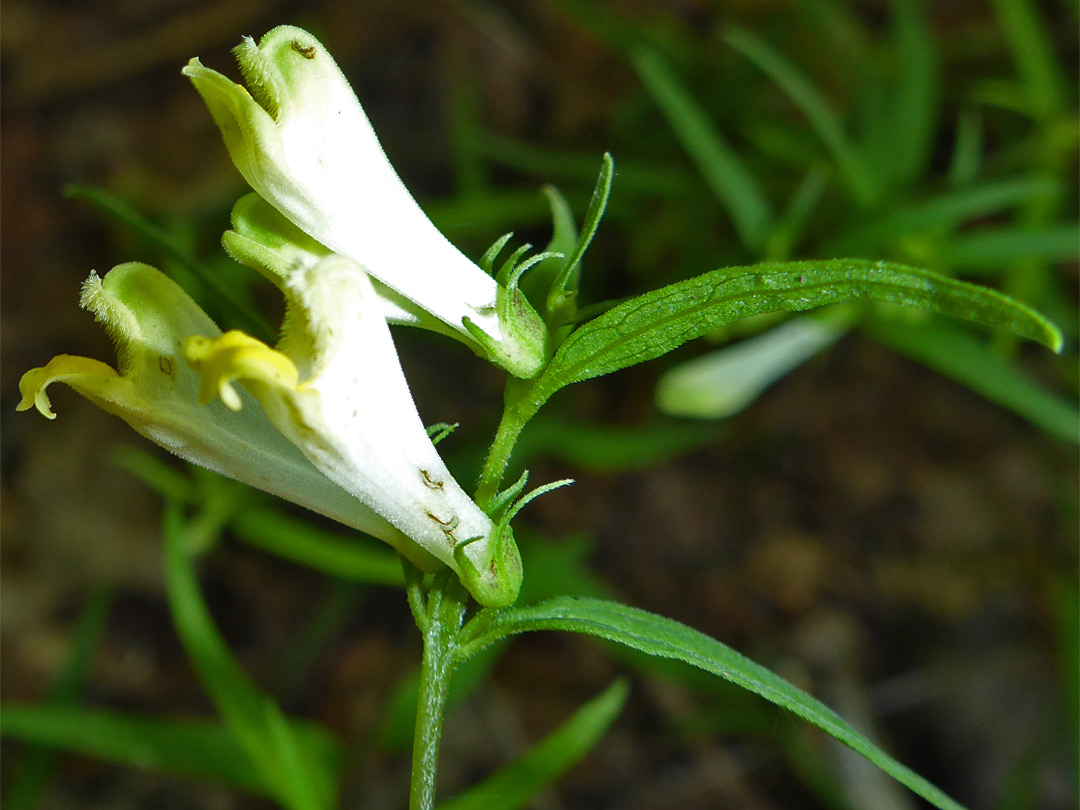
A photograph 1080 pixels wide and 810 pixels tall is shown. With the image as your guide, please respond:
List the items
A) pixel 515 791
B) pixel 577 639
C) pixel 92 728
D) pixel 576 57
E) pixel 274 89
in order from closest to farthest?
pixel 274 89 → pixel 515 791 → pixel 92 728 → pixel 577 639 → pixel 576 57

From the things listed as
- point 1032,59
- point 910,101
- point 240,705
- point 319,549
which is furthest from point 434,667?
point 1032,59

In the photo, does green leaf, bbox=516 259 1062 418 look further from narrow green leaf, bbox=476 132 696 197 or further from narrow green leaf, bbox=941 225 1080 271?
narrow green leaf, bbox=476 132 696 197

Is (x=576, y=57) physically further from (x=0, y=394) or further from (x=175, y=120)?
(x=0, y=394)

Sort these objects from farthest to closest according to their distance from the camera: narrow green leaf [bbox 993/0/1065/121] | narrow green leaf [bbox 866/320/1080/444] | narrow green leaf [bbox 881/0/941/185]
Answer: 1. narrow green leaf [bbox 993/0/1065/121]
2. narrow green leaf [bbox 881/0/941/185]
3. narrow green leaf [bbox 866/320/1080/444]

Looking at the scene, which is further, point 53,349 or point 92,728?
point 53,349

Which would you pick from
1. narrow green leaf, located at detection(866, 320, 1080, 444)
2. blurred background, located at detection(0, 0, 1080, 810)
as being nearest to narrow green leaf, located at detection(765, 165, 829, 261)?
blurred background, located at detection(0, 0, 1080, 810)

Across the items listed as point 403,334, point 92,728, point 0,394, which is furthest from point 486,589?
point 0,394
